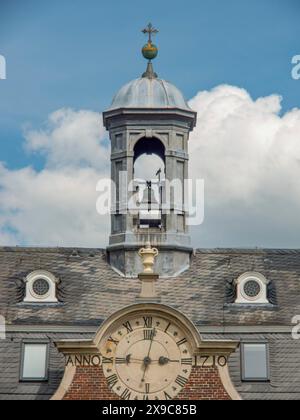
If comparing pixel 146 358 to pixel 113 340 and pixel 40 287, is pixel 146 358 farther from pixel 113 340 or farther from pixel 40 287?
pixel 40 287

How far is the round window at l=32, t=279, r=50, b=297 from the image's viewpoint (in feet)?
151

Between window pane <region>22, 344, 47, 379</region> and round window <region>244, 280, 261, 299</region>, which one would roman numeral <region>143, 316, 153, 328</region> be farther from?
round window <region>244, 280, 261, 299</region>

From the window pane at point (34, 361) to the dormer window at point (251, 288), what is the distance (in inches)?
261

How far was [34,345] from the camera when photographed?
44.8m

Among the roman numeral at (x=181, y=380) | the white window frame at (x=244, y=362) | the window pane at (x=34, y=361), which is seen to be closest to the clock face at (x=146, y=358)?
the roman numeral at (x=181, y=380)

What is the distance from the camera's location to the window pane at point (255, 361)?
145 feet

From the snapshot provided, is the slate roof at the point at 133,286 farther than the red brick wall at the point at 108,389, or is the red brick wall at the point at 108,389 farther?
the slate roof at the point at 133,286

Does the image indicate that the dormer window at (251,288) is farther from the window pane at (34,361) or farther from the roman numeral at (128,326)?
the window pane at (34,361)

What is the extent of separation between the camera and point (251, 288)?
45906 millimetres

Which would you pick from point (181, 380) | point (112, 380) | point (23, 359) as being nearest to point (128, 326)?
point (112, 380)

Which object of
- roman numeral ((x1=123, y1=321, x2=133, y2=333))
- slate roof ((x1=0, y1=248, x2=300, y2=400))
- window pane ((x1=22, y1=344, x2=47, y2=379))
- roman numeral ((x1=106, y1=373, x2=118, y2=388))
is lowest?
roman numeral ((x1=106, y1=373, x2=118, y2=388))

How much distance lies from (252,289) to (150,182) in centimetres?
518

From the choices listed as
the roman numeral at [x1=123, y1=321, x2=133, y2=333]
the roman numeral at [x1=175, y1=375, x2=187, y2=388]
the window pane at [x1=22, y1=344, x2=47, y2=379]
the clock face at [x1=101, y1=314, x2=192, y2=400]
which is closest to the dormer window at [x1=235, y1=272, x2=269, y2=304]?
the clock face at [x1=101, y1=314, x2=192, y2=400]
